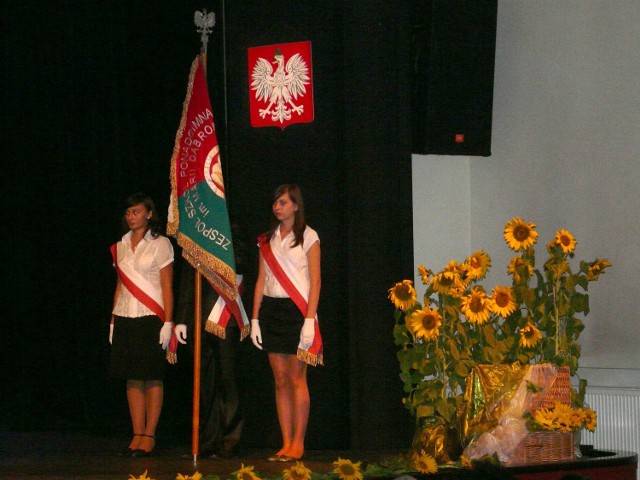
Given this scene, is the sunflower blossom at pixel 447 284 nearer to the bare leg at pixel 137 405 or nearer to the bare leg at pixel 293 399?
the bare leg at pixel 293 399

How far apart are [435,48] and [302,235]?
5.12 ft

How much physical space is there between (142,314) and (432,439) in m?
1.68

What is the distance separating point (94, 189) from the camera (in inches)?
287

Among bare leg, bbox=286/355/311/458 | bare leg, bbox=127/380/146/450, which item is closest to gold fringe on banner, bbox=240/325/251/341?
bare leg, bbox=286/355/311/458

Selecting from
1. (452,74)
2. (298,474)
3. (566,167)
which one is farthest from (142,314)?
(566,167)

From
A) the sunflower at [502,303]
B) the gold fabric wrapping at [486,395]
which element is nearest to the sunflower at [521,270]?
the sunflower at [502,303]

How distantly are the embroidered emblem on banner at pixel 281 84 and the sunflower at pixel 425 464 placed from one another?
89.6 inches

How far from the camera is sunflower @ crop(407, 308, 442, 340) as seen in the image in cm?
467

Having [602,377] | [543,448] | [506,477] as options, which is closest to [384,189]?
[602,377]

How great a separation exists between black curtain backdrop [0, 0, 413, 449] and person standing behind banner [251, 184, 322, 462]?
0.40m

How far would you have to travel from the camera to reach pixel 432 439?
15.7 feet

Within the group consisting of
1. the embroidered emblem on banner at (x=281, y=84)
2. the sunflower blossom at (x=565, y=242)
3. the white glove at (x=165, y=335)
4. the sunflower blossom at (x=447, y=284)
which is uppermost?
the embroidered emblem on banner at (x=281, y=84)

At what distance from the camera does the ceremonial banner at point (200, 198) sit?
5477 millimetres

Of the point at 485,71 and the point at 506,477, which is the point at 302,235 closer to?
the point at 485,71
